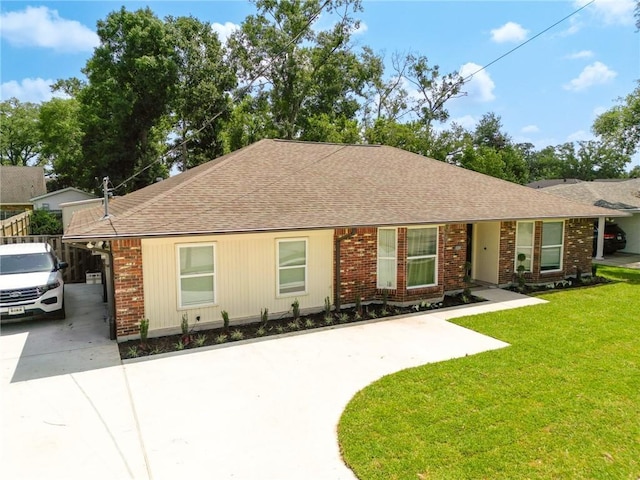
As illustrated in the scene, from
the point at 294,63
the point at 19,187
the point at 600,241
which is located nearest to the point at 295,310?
the point at 600,241

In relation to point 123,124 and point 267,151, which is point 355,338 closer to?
point 267,151

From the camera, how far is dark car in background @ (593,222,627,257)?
19.9 meters

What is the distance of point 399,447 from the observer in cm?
455

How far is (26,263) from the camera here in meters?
9.83

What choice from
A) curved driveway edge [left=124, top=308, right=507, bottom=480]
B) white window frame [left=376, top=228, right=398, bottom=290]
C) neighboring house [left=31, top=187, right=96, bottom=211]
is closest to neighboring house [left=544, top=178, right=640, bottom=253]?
white window frame [left=376, top=228, right=398, bottom=290]

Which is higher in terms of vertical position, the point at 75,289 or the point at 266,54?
the point at 266,54

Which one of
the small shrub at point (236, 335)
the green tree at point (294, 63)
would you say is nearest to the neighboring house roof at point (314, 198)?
the small shrub at point (236, 335)

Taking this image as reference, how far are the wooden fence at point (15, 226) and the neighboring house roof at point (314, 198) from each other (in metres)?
5.80

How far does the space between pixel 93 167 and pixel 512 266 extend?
87.2 ft

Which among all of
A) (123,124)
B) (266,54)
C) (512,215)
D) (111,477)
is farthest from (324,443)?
(266,54)

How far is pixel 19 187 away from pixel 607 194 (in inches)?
1552

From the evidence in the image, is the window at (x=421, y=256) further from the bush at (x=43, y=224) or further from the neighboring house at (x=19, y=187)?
the neighboring house at (x=19, y=187)

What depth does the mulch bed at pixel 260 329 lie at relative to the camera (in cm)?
770

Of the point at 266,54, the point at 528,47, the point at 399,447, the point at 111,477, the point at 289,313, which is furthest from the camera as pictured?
the point at 266,54
